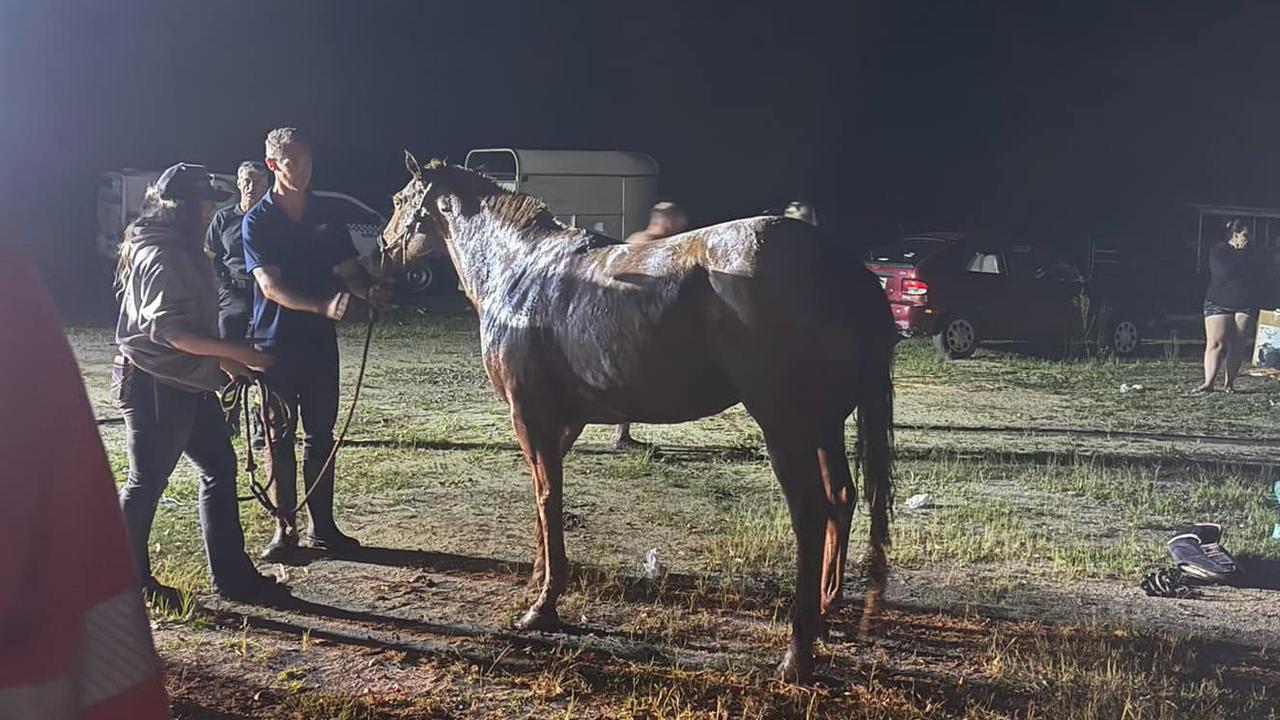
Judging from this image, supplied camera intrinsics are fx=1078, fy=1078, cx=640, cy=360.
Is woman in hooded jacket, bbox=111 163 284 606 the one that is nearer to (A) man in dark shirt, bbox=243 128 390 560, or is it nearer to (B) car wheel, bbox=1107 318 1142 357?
(A) man in dark shirt, bbox=243 128 390 560

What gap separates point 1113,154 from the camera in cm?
2181

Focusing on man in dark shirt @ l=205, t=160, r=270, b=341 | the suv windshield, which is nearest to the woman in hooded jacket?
man in dark shirt @ l=205, t=160, r=270, b=341

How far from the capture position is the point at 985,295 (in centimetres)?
1284

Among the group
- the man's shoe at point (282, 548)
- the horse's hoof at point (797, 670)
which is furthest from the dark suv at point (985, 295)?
the horse's hoof at point (797, 670)

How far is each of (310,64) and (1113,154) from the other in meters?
16.0

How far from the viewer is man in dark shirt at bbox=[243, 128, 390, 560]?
16.4 ft

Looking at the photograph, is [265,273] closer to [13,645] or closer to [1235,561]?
[13,645]

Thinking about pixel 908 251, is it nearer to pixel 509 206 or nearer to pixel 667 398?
pixel 509 206

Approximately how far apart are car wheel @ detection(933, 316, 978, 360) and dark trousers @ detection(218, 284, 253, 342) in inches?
344

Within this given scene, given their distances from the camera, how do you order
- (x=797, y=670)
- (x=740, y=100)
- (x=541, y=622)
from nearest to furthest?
1. (x=797, y=670)
2. (x=541, y=622)
3. (x=740, y=100)

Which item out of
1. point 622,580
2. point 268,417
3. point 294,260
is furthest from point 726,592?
point 294,260

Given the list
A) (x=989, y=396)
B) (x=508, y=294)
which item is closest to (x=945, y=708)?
(x=508, y=294)

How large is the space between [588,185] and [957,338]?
537cm

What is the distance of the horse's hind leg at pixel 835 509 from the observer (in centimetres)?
446
